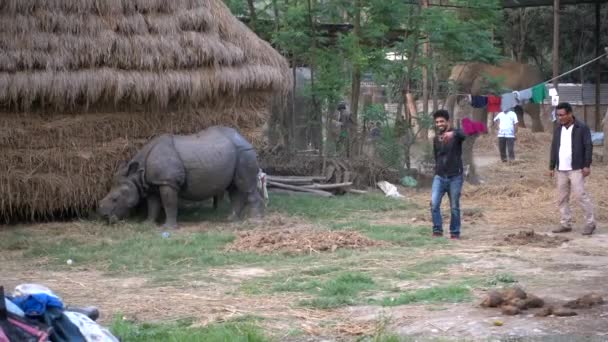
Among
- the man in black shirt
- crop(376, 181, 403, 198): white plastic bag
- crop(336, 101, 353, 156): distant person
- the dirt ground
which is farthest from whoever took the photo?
crop(336, 101, 353, 156): distant person

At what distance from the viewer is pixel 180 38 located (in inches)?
590

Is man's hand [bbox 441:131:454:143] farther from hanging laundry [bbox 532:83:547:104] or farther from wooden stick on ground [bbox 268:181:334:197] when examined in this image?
hanging laundry [bbox 532:83:547:104]

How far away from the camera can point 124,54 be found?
570 inches

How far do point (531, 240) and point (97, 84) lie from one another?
6.43m

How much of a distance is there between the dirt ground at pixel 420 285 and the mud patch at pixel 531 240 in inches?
0.5

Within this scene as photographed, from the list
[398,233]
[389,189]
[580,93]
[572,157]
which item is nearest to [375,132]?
[389,189]

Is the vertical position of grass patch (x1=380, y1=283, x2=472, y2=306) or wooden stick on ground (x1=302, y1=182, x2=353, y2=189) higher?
wooden stick on ground (x1=302, y1=182, x2=353, y2=189)

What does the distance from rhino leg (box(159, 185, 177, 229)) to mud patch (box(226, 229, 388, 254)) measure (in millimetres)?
2106

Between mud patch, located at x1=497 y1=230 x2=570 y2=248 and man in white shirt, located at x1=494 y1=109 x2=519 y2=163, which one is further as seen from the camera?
man in white shirt, located at x1=494 y1=109 x2=519 y2=163

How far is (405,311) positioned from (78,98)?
25.4 ft

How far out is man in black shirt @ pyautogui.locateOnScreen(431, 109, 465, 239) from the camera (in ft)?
40.3

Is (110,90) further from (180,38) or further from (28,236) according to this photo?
(28,236)

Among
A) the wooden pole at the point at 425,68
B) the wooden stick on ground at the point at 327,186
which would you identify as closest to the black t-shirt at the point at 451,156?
the wooden stick on ground at the point at 327,186

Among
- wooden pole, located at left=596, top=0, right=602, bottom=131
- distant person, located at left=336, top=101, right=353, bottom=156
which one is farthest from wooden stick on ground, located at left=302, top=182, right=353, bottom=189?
wooden pole, located at left=596, top=0, right=602, bottom=131
